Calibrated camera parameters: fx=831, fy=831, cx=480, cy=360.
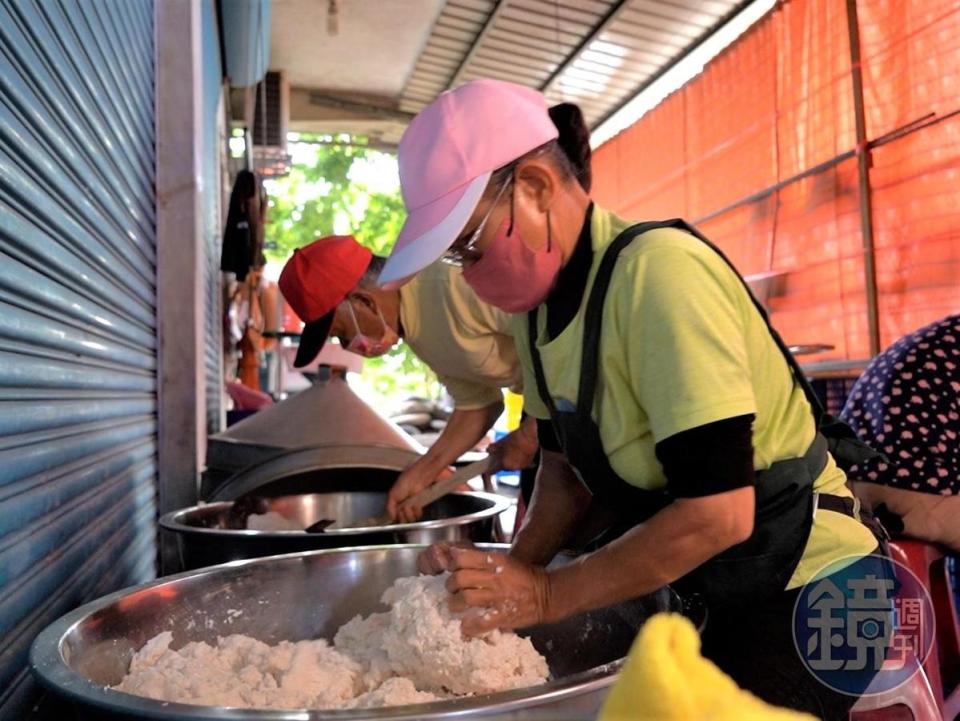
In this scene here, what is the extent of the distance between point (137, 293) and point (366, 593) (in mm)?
1372

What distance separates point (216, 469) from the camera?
266cm

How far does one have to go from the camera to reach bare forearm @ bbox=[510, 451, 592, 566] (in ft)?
5.13

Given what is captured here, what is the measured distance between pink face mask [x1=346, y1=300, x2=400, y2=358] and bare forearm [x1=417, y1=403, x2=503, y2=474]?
316 mm

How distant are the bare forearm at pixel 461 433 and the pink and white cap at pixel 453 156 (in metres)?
1.13

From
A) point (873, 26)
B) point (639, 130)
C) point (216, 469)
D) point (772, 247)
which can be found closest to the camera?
point (216, 469)

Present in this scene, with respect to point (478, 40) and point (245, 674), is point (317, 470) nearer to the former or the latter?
point (245, 674)

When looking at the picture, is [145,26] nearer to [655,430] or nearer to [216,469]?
[216,469]

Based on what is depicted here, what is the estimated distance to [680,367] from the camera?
1.10 m

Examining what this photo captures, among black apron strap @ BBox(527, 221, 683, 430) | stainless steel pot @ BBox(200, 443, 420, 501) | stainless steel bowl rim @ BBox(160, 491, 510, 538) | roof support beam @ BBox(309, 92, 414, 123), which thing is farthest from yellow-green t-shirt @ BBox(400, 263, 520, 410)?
roof support beam @ BBox(309, 92, 414, 123)

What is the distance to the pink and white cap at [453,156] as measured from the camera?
4.04 feet

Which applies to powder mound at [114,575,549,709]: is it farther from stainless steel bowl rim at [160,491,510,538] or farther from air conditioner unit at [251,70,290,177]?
air conditioner unit at [251,70,290,177]

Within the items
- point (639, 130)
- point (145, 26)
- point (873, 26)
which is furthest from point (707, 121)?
point (145, 26)

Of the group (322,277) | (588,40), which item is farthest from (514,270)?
(588,40)

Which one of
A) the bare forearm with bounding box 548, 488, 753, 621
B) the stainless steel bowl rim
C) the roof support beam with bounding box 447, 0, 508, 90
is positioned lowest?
the stainless steel bowl rim
